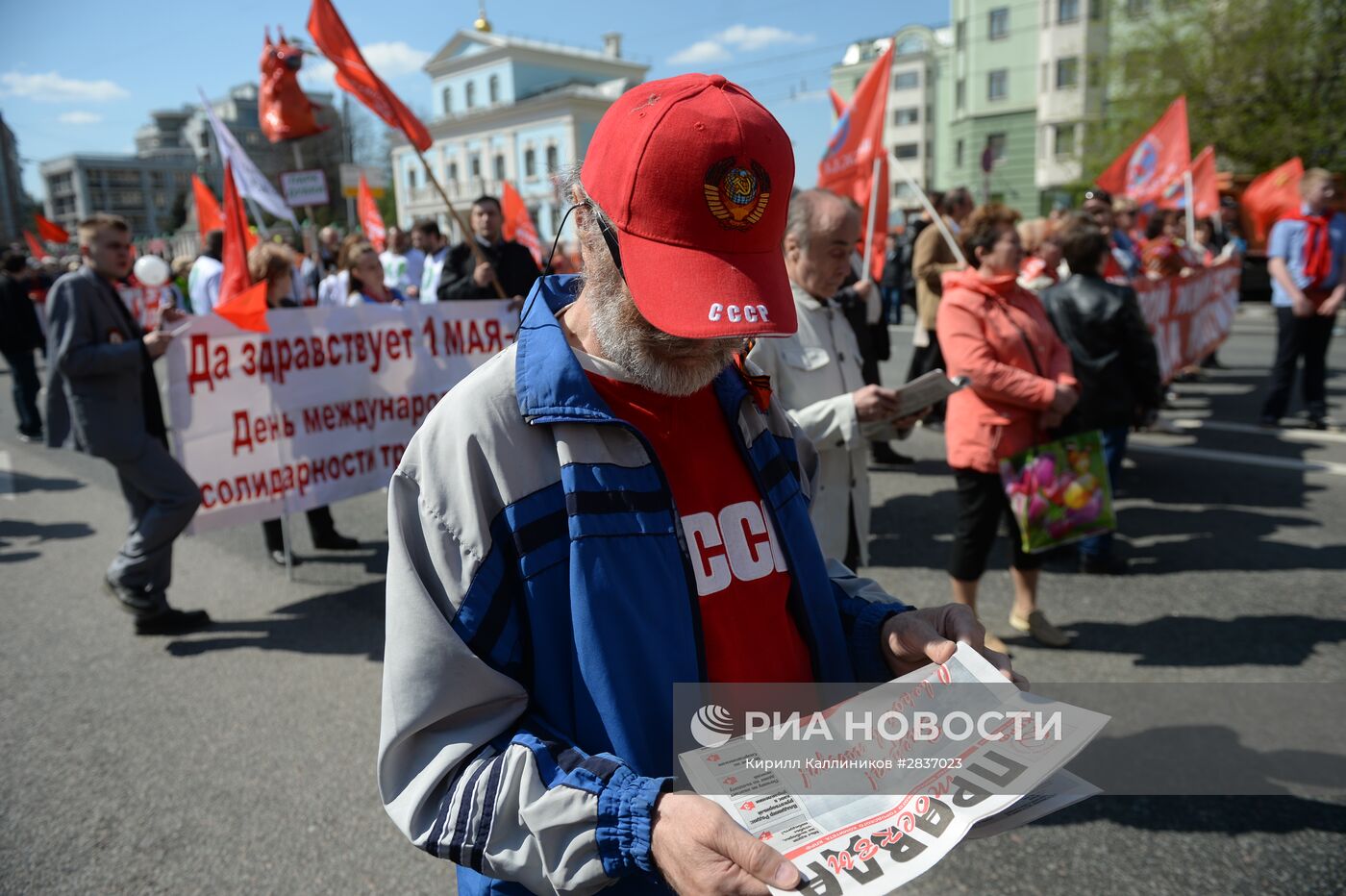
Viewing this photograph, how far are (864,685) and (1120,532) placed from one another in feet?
16.7

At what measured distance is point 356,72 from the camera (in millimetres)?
5535

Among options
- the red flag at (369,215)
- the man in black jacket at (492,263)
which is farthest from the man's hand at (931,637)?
the red flag at (369,215)

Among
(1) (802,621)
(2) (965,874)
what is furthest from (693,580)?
(2) (965,874)

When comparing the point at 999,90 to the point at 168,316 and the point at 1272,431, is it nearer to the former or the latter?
the point at 1272,431

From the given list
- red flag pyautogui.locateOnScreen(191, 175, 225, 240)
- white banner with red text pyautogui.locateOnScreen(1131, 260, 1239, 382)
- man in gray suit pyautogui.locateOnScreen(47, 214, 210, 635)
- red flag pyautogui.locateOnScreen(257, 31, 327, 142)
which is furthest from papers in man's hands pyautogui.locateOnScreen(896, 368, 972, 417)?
red flag pyautogui.locateOnScreen(191, 175, 225, 240)

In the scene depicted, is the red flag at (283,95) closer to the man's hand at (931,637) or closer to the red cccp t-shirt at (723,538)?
the red cccp t-shirt at (723,538)

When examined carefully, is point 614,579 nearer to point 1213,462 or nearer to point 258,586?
point 258,586

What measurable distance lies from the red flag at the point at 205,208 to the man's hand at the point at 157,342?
653 centimetres

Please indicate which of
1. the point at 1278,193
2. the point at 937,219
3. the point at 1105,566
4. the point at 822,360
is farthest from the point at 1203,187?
the point at 822,360

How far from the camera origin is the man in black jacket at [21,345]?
10.7 metres

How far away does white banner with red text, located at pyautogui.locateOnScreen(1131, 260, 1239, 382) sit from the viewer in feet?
26.8

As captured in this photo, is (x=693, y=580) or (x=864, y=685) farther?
(x=864, y=685)

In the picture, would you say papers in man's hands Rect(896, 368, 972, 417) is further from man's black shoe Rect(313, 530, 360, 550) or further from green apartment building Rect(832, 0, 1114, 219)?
green apartment building Rect(832, 0, 1114, 219)

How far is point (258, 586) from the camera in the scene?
5.48m
